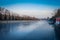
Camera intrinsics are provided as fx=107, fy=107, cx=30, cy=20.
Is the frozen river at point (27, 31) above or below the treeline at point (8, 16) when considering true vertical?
below

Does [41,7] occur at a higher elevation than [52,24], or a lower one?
higher

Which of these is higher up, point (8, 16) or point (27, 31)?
point (8, 16)

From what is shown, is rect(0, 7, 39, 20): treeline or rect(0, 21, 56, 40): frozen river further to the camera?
rect(0, 7, 39, 20): treeline

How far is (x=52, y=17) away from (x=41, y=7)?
0.94ft

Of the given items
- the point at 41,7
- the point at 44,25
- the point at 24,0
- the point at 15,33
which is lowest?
the point at 15,33

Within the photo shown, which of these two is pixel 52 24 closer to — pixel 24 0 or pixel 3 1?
pixel 24 0

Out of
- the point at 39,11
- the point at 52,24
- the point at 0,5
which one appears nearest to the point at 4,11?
the point at 0,5

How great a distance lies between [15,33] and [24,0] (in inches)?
25.5

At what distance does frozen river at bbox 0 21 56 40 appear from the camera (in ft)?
6.41

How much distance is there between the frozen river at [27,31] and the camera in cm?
195

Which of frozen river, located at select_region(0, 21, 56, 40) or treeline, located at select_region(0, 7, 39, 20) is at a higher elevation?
treeline, located at select_region(0, 7, 39, 20)

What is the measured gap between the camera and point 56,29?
2.00 metres

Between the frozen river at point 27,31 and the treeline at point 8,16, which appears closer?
the frozen river at point 27,31

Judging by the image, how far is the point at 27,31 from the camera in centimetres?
203
